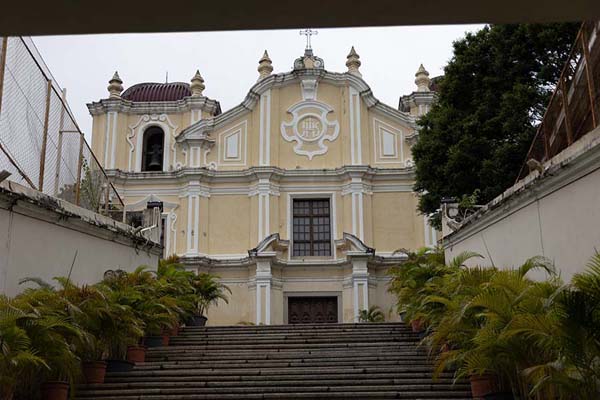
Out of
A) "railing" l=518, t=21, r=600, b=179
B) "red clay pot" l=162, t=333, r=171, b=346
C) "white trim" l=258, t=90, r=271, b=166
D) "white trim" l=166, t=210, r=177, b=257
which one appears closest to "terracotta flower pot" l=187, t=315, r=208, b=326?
"red clay pot" l=162, t=333, r=171, b=346

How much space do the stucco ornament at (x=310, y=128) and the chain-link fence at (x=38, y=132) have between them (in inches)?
419

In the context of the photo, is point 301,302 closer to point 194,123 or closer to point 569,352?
point 194,123

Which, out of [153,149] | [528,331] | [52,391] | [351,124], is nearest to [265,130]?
[351,124]

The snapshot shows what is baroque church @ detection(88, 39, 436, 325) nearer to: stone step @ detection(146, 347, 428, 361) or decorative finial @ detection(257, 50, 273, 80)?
decorative finial @ detection(257, 50, 273, 80)

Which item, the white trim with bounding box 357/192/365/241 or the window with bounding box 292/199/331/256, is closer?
the white trim with bounding box 357/192/365/241

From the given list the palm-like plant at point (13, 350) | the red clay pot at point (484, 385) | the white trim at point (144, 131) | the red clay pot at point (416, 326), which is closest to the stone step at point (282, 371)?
the red clay pot at point (484, 385)

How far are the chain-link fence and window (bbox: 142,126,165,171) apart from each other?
34.7 feet

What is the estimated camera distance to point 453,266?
1040 centimetres

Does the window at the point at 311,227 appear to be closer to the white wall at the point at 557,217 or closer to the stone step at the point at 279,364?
the white wall at the point at 557,217

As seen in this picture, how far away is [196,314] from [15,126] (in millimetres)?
6864

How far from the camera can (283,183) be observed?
22094 millimetres

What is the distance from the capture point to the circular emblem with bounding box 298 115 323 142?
74.0 feet

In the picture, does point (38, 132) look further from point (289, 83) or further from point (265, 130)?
point (289, 83)

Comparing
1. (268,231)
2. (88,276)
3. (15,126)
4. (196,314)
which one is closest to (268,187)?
(268,231)
